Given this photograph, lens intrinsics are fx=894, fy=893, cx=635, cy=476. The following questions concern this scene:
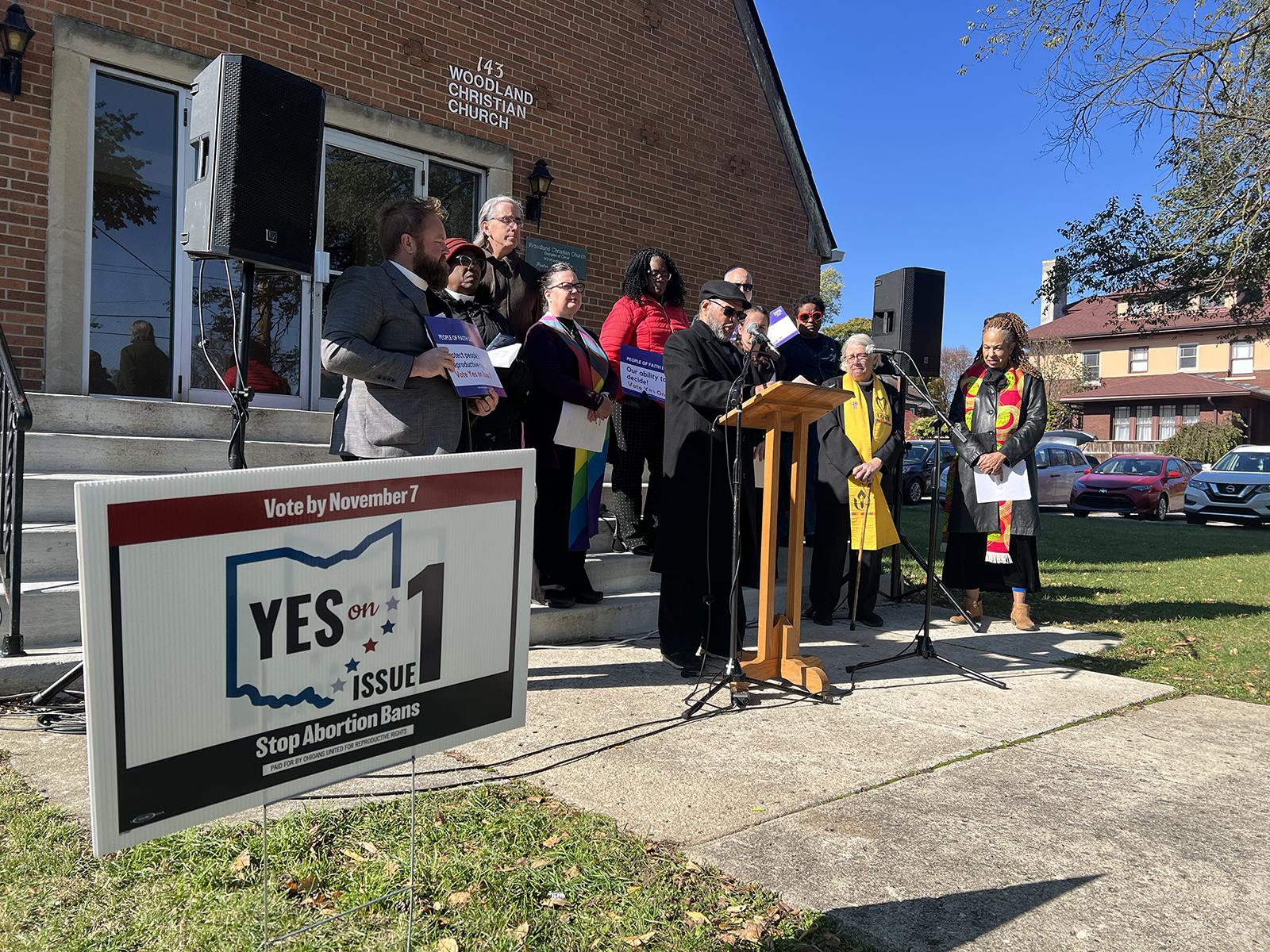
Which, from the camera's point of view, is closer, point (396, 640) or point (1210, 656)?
point (396, 640)

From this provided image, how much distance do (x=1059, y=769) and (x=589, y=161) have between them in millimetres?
7557

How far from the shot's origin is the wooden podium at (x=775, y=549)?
15.5 feet

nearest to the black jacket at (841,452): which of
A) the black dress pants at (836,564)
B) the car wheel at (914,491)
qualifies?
the black dress pants at (836,564)

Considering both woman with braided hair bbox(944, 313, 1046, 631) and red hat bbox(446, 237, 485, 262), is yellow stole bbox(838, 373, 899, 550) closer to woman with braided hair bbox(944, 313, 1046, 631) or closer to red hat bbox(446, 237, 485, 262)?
woman with braided hair bbox(944, 313, 1046, 631)

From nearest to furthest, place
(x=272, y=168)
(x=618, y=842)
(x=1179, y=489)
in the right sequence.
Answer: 1. (x=618, y=842)
2. (x=272, y=168)
3. (x=1179, y=489)

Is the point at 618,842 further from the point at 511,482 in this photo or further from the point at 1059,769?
the point at 1059,769

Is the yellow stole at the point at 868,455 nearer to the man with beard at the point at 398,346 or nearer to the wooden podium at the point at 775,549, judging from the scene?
the wooden podium at the point at 775,549

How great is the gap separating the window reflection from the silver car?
21.5m

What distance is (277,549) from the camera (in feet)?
6.44

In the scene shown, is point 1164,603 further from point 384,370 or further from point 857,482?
point 384,370

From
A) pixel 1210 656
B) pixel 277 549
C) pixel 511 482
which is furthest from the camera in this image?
pixel 1210 656

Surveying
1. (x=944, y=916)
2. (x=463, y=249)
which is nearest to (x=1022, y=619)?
(x=944, y=916)

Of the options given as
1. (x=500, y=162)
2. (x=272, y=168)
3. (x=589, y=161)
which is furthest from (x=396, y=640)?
(x=589, y=161)

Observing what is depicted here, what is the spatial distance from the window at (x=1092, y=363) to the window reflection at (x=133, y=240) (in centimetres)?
4559
